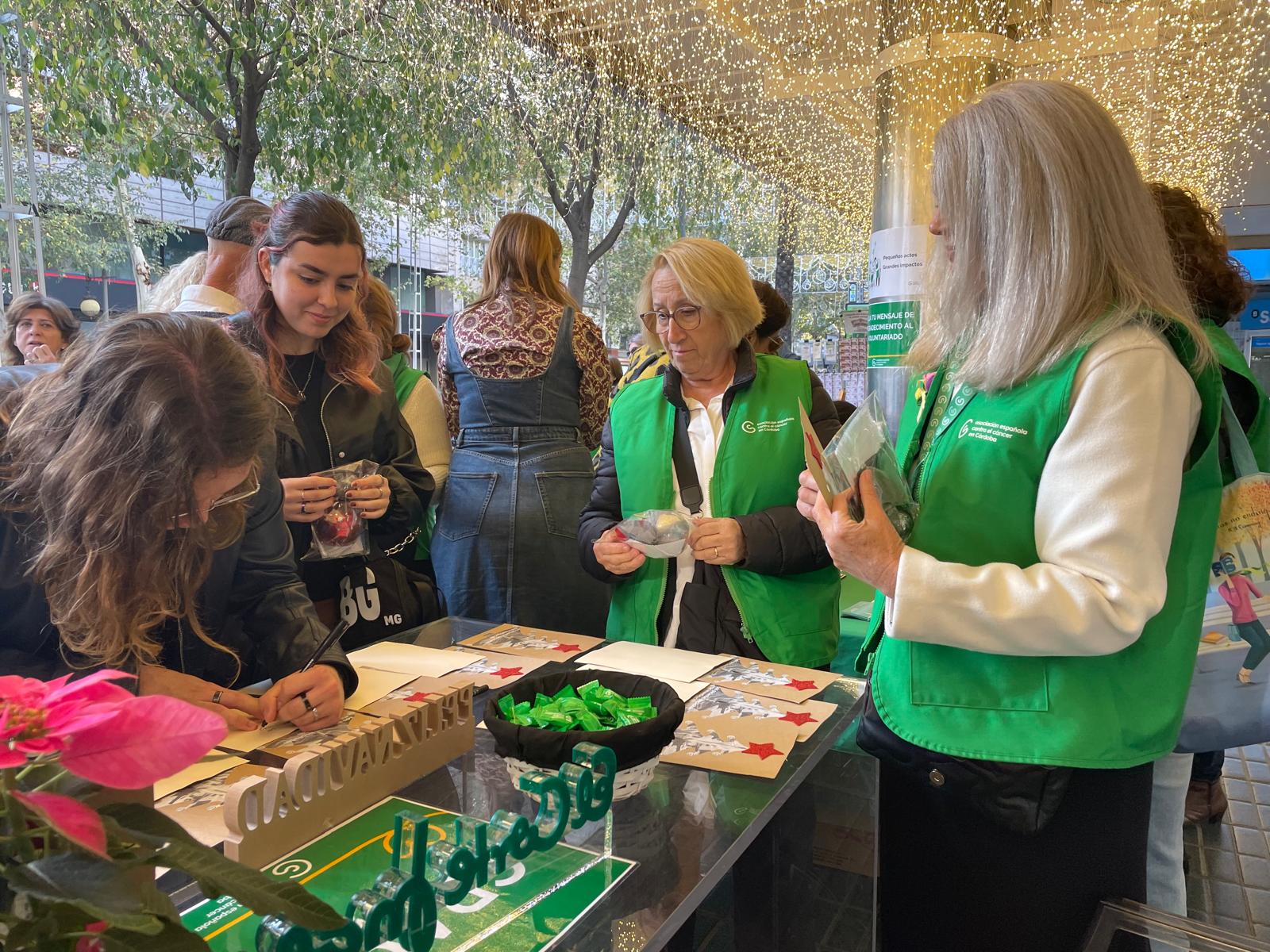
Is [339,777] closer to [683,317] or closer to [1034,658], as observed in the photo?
[1034,658]

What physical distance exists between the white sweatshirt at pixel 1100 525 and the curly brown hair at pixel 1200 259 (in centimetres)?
38

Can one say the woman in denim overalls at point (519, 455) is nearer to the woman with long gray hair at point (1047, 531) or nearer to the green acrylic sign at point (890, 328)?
the woman with long gray hair at point (1047, 531)

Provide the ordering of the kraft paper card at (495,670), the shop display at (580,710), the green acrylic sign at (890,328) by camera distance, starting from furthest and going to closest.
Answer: the green acrylic sign at (890,328), the kraft paper card at (495,670), the shop display at (580,710)

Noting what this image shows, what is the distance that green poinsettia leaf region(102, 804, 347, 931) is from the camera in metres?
0.41

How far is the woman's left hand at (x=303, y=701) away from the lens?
1.26 metres

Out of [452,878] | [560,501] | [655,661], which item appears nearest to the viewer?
[452,878]

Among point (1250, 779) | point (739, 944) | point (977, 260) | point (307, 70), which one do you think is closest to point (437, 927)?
point (739, 944)

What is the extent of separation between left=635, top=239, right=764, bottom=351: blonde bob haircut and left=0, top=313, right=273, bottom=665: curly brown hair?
43.2 inches

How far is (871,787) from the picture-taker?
137 centimetres

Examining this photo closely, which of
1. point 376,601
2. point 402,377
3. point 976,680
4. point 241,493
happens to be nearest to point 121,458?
point 241,493

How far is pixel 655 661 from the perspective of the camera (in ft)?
5.36

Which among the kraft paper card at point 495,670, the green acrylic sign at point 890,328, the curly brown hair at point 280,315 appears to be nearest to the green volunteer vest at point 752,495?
the kraft paper card at point 495,670

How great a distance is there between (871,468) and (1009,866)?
23.8 inches

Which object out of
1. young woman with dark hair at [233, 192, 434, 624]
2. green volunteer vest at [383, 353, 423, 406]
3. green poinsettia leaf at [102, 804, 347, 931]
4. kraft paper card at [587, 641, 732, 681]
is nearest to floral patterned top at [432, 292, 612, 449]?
green volunteer vest at [383, 353, 423, 406]
